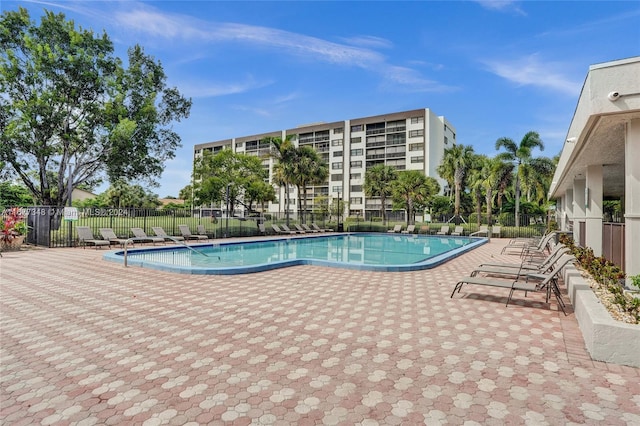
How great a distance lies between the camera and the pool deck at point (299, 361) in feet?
9.55

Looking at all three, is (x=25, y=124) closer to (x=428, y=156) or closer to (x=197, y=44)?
(x=197, y=44)

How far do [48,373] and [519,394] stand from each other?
445cm

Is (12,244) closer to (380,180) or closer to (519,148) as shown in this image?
(380,180)

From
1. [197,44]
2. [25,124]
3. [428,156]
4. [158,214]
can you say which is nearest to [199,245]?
[158,214]

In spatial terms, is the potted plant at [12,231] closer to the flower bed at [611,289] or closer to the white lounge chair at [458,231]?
the flower bed at [611,289]

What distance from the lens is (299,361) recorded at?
390 centimetres

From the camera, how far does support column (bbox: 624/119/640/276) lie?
584 centimetres

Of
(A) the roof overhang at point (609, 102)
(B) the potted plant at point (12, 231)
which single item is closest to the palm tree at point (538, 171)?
(A) the roof overhang at point (609, 102)

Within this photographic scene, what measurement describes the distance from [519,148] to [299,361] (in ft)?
115

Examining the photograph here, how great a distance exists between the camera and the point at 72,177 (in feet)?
83.4

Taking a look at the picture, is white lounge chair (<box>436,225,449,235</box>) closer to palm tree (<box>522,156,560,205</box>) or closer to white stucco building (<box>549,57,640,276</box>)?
palm tree (<box>522,156,560,205</box>)

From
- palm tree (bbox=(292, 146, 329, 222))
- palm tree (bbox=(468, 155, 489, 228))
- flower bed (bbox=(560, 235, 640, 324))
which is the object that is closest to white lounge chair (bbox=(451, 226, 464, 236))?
palm tree (bbox=(468, 155, 489, 228))

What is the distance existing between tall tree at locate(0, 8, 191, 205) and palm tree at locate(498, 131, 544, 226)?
2966cm

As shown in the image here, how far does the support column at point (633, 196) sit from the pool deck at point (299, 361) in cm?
144
